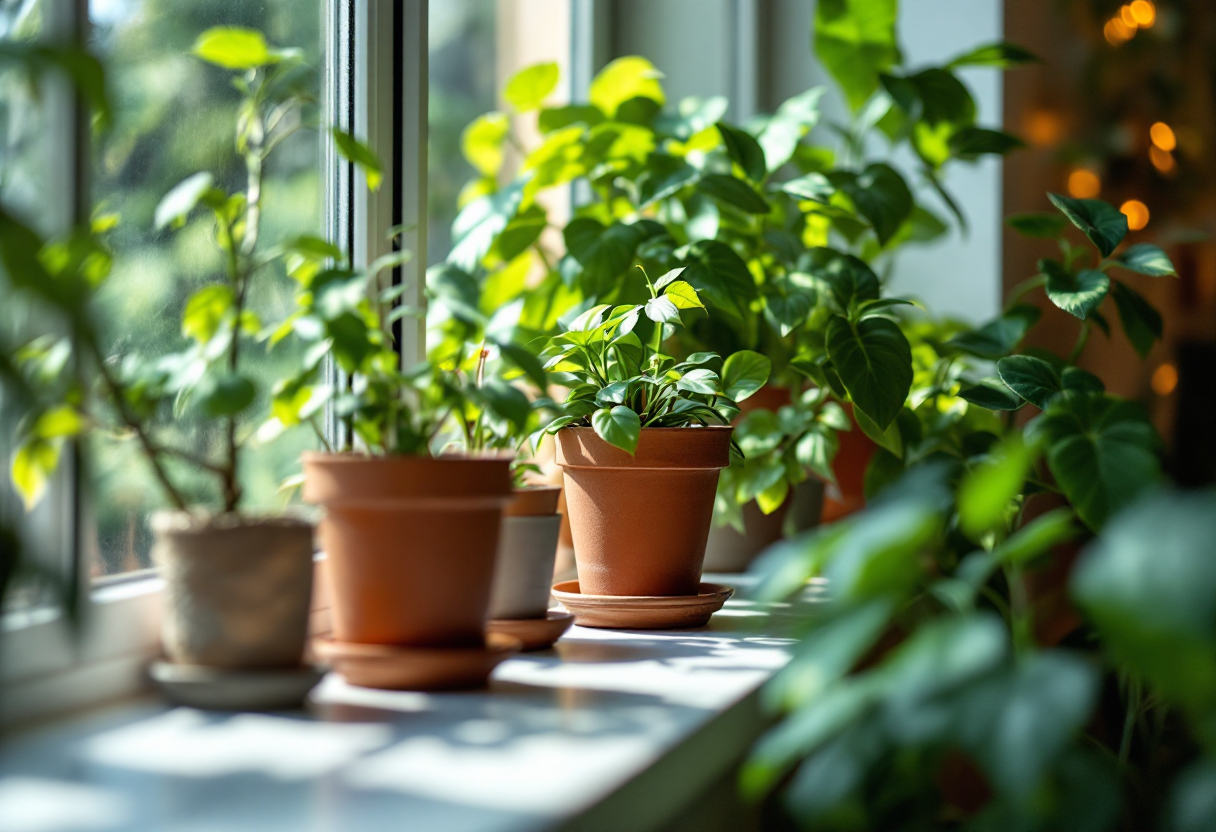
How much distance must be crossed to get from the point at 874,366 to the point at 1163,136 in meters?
2.51

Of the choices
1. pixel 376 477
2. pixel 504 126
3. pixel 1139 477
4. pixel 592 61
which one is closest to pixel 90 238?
pixel 376 477

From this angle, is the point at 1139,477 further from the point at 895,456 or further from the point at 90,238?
the point at 90,238

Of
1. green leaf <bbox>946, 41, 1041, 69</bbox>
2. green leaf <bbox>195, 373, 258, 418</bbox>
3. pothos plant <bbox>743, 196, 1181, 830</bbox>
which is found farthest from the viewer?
green leaf <bbox>946, 41, 1041, 69</bbox>

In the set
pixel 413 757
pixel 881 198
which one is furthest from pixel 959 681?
pixel 881 198

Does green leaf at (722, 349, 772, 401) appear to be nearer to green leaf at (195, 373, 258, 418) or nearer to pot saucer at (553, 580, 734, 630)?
pot saucer at (553, 580, 734, 630)

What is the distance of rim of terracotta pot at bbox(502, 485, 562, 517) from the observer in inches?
40.0

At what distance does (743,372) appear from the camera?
115cm

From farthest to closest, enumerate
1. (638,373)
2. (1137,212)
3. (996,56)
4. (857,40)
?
1. (1137,212)
2. (857,40)
3. (996,56)
4. (638,373)

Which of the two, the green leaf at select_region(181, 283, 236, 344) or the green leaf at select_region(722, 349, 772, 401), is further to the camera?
the green leaf at select_region(722, 349, 772, 401)

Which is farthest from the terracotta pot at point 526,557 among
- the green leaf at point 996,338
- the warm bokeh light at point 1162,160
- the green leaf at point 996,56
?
the warm bokeh light at point 1162,160

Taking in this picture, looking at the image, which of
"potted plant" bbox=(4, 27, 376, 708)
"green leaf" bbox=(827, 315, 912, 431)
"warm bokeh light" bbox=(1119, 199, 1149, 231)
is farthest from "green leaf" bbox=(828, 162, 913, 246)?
"warm bokeh light" bbox=(1119, 199, 1149, 231)

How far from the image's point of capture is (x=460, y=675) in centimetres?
83

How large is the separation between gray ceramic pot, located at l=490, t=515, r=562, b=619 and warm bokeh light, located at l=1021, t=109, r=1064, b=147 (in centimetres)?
170

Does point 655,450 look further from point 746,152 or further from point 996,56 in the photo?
point 996,56
